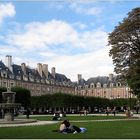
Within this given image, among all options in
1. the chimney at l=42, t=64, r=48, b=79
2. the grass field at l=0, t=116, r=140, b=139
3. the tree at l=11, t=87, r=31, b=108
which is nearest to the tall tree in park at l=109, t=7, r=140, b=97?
the grass field at l=0, t=116, r=140, b=139

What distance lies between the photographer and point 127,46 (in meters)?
69.2

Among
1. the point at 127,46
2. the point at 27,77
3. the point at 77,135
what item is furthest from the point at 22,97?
the point at 77,135

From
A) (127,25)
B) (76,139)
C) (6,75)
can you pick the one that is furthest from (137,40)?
(6,75)

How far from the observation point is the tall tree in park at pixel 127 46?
2643 inches

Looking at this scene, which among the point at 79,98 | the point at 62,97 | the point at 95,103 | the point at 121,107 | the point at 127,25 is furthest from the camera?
the point at 121,107

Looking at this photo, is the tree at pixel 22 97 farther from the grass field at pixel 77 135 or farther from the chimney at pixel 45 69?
the grass field at pixel 77 135

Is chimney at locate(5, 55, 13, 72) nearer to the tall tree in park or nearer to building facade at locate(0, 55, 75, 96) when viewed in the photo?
building facade at locate(0, 55, 75, 96)

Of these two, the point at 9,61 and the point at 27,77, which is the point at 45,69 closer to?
the point at 27,77

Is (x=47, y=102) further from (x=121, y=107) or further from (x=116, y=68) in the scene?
(x=116, y=68)

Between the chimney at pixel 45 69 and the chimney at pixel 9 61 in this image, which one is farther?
the chimney at pixel 45 69

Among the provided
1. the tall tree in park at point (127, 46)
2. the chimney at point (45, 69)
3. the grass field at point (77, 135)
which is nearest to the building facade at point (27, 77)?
the chimney at point (45, 69)

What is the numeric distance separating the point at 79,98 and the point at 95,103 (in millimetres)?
11951

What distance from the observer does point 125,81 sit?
67875 millimetres

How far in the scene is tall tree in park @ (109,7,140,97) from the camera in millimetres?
67125
